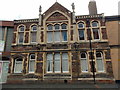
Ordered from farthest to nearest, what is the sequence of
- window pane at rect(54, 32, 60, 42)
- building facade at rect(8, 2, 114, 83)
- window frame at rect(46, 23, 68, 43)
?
window pane at rect(54, 32, 60, 42) → window frame at rect(46, 23, 68, 43) → building facade at rect(8, 2, 114, 83)

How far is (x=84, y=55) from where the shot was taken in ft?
43.1

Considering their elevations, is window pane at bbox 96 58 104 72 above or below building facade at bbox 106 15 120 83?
below

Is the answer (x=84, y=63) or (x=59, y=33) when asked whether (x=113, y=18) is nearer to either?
(x=84, y=63)

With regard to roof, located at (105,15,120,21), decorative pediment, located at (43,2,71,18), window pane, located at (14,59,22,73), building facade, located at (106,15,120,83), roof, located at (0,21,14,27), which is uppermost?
decorative pediment, located at (43,2,71,18)

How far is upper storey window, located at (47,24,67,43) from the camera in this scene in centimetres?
1400

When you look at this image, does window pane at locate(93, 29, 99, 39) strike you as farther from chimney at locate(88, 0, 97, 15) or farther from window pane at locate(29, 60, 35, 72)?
window pane at locate(29, 60, 35, 72)

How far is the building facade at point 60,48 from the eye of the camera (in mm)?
12547

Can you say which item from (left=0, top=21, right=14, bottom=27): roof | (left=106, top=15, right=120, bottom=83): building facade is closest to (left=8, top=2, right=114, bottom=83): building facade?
(left=0, top=21, right=14, bottom=27): roof

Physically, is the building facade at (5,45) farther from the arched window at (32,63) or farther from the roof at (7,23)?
the arched window at (32,63)

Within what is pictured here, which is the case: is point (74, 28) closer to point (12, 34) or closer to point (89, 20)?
point (89, 20)

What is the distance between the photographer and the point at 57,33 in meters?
14.3

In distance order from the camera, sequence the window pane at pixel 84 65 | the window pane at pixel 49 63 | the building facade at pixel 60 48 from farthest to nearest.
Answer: the window pane at pixel 49 63, the window pane at pixel 84 65, the building facade at pixel 60 48

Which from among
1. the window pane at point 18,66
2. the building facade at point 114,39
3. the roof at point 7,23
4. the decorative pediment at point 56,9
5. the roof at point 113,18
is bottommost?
the window pane at point 18,66

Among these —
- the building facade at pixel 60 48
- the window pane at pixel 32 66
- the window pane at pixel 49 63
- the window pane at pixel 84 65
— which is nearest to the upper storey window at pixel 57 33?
the building facade at pixel 60 48
